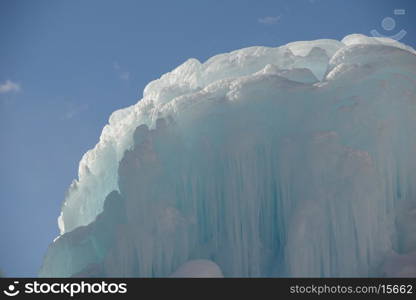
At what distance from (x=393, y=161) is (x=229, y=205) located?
557 cm

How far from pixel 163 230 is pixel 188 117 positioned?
13.9ft

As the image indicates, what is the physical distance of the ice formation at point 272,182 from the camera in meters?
25.9

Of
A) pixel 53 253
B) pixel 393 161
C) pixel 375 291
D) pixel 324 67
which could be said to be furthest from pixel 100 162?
pixel 375 291

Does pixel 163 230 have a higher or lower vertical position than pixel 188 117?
lower

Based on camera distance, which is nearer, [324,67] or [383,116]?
[383,116]

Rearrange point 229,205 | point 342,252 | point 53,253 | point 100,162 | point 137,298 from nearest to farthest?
point 137,298
point 342,252
point 229,205
point 53,253
point 100,162

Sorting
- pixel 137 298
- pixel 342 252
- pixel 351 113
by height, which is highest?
pixel 351 113

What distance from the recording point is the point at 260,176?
27.5 metres

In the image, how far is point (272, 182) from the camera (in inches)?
1086

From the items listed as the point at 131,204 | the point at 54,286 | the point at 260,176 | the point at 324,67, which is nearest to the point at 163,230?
the point at 131,204

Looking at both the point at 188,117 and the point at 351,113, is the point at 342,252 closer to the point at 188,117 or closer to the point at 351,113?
the point at 351,113

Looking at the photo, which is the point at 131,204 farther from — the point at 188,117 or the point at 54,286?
the point at 54,286

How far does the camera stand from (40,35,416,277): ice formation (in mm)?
25891

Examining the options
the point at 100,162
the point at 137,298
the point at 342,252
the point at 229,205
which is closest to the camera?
the point at 137,298
